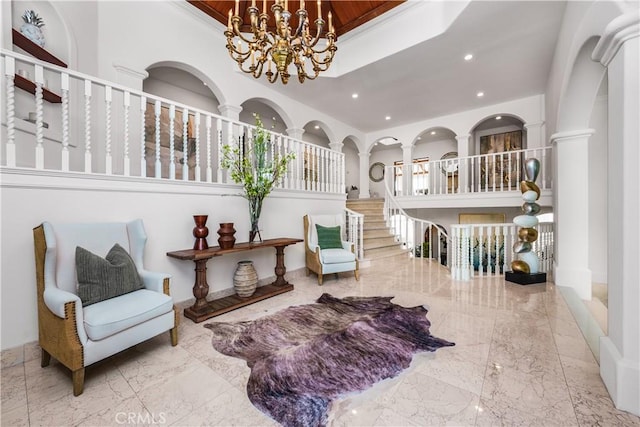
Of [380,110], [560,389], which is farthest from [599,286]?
[380,110]

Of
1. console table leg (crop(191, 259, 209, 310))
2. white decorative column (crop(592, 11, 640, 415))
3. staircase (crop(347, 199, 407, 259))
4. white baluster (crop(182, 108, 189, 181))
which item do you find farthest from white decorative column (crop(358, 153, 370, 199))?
white decorative column (crop(592, 11, 640, 415))

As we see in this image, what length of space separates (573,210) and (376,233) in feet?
11.4

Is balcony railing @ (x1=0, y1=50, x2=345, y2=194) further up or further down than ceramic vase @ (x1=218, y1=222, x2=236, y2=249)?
further up

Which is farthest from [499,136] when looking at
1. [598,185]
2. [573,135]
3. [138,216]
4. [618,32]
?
[138,216]

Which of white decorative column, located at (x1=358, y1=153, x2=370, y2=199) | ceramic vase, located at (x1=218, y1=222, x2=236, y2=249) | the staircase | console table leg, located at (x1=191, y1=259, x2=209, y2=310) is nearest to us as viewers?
console table leg, located at (x1=191, y1=259, x2=209, y2=310)

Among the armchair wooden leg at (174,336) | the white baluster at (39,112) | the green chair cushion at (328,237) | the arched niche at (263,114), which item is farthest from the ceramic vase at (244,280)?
the arched niche at (263,114)

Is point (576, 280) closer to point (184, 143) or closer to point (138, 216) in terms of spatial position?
point (184, 143)

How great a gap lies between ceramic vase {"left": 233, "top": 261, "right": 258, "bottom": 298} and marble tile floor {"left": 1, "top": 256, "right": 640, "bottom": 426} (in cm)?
68

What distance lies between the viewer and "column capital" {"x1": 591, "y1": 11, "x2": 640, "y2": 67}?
140cm

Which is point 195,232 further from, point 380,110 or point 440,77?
point 380,110

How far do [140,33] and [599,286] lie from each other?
7671 millimetres

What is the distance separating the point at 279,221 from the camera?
403 centimetres

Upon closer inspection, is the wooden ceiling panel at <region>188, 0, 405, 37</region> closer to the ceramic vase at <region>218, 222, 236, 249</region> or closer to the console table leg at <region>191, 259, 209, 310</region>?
the ceramic vase at <region>218, 222, 236, 249</region>

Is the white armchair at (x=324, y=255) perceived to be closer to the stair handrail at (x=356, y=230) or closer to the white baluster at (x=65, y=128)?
the stair handrail at (x=356, y=230)
